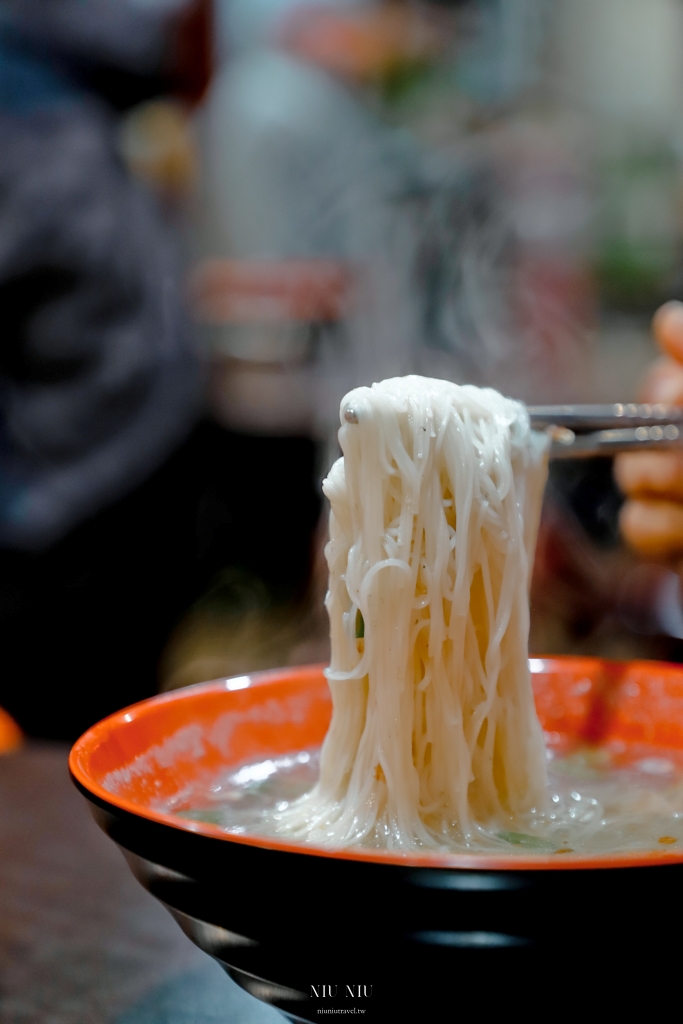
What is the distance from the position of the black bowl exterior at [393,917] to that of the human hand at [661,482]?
1254 millimetres

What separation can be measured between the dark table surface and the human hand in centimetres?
107

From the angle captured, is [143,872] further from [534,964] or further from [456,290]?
[456,290]

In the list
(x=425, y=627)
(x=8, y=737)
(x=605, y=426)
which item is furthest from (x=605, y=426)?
(x=8, y=737)

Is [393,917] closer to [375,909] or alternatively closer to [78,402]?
[375,909]

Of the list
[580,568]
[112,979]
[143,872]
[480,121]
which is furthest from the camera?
[480,121]

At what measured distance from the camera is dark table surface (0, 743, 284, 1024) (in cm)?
87

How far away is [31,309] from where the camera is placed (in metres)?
2.98

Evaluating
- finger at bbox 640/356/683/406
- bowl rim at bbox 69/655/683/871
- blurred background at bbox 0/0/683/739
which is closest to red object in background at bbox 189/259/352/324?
blurred background at bbox 0/0/683/739

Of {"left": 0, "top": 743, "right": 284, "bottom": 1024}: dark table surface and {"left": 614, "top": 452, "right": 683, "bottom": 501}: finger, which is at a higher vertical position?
{"left": 614, "top": 452, "right": 683, "bottom": 501}: finger

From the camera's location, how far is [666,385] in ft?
5.72

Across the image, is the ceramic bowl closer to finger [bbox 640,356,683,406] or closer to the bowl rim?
the bowl rim

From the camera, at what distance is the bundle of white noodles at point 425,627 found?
0.98 meters

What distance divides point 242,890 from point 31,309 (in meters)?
2.66

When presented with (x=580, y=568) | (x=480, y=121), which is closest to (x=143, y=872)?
(x=580, y=568)
